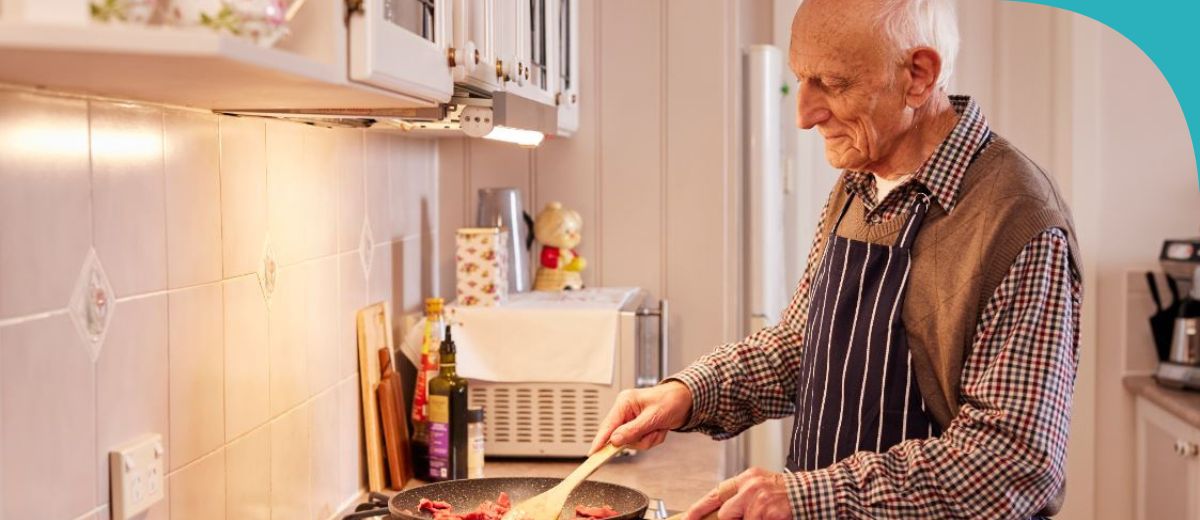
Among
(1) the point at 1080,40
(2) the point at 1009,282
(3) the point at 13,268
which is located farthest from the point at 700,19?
(3) the point at 13,268

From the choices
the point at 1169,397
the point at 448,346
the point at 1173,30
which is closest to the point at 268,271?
the point at 448,346

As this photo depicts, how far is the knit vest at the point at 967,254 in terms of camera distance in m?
1.44

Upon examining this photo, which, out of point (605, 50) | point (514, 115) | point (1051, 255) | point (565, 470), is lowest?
point (565, 470)

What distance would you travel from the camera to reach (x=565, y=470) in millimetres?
2375

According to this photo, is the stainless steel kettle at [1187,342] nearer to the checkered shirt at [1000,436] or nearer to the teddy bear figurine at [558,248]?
the teddy bear figurine at [558,248]

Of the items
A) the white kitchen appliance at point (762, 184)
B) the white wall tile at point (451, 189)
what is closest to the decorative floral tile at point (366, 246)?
the white wall tile at point (451, 189)

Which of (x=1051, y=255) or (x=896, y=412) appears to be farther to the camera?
(x=896, y=412)

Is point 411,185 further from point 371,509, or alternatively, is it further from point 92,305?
point 92,305

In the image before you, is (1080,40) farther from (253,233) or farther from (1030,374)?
(253,233)

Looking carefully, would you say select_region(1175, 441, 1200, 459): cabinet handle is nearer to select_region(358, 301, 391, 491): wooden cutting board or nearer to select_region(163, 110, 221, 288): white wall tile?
select_region(358, 301, 391, 491): wooden cutting board

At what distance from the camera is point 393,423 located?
2.21 meters

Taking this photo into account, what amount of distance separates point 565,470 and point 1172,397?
5.57 ft

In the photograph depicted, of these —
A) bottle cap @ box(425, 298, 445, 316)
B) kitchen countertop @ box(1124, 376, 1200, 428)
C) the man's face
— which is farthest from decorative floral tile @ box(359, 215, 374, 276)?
kitchen countertop @ box(1124, 376, 1200, 428)

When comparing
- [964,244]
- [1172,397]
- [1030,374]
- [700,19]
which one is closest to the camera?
[1030,374]
